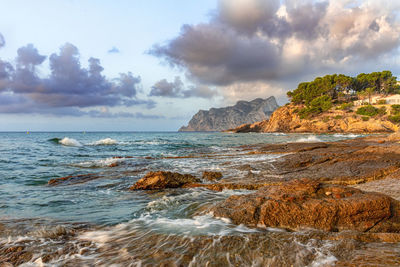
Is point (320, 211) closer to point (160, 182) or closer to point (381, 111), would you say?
point (160, 182)

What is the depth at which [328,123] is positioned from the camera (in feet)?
230

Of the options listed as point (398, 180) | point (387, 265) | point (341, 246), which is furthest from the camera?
point (398, 180)

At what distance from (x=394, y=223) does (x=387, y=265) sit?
1666 millimetres

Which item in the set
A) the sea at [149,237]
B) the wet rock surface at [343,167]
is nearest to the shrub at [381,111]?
the wet rock surface at [343,167]

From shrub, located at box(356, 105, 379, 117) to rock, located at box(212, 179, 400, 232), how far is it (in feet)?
252

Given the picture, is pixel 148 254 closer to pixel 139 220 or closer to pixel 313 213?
pixel 139 220

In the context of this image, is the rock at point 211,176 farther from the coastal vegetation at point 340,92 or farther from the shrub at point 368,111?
the coastal vegetation at point 340,92

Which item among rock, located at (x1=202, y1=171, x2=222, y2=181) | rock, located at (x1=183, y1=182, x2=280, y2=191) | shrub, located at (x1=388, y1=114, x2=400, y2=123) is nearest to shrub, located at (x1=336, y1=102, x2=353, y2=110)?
shrub, located at (x1=388, y1=114, x2=400, y2=123)

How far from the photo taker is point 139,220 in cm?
442

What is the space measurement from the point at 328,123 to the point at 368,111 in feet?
35.7

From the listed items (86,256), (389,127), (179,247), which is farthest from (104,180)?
(389,127)

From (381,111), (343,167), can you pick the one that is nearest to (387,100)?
(381,111)

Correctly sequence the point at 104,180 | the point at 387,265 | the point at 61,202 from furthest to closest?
the point at 104,180 < the point at 61,202 < the point at 387,265

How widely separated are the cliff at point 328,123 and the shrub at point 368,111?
1415 mm
